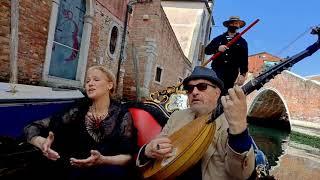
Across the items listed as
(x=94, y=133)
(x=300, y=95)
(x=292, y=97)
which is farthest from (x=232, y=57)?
(x=292, y=97)

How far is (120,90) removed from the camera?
9.33m

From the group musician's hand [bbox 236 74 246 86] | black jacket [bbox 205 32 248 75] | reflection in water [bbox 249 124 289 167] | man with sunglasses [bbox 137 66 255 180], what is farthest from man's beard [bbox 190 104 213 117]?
reflection in water [bbox 249 124 289 167]

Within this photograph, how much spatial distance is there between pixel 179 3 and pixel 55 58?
1160cm

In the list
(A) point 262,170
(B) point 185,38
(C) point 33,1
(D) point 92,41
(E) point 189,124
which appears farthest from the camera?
(B) point 185,38

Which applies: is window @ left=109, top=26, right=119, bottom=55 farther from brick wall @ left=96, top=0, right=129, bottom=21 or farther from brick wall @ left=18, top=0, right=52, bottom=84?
brick wall @ left=18, top=0, right=52, bottom=84

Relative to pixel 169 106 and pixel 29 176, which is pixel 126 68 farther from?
pixel 29 176

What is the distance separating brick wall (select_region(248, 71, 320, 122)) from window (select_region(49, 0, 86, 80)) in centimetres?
1344

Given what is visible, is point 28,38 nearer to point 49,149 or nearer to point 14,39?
point 14,39

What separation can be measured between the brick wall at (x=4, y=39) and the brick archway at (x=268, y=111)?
61.4ft

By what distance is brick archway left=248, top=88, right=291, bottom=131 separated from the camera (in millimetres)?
22498

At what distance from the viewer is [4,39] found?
5.04 m

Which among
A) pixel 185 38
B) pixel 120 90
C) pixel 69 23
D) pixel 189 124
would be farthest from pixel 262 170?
pixel 185 38

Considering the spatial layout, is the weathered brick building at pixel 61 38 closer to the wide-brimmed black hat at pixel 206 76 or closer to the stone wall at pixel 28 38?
the stone wall at pixel 28 38

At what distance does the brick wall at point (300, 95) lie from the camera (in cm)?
1636
